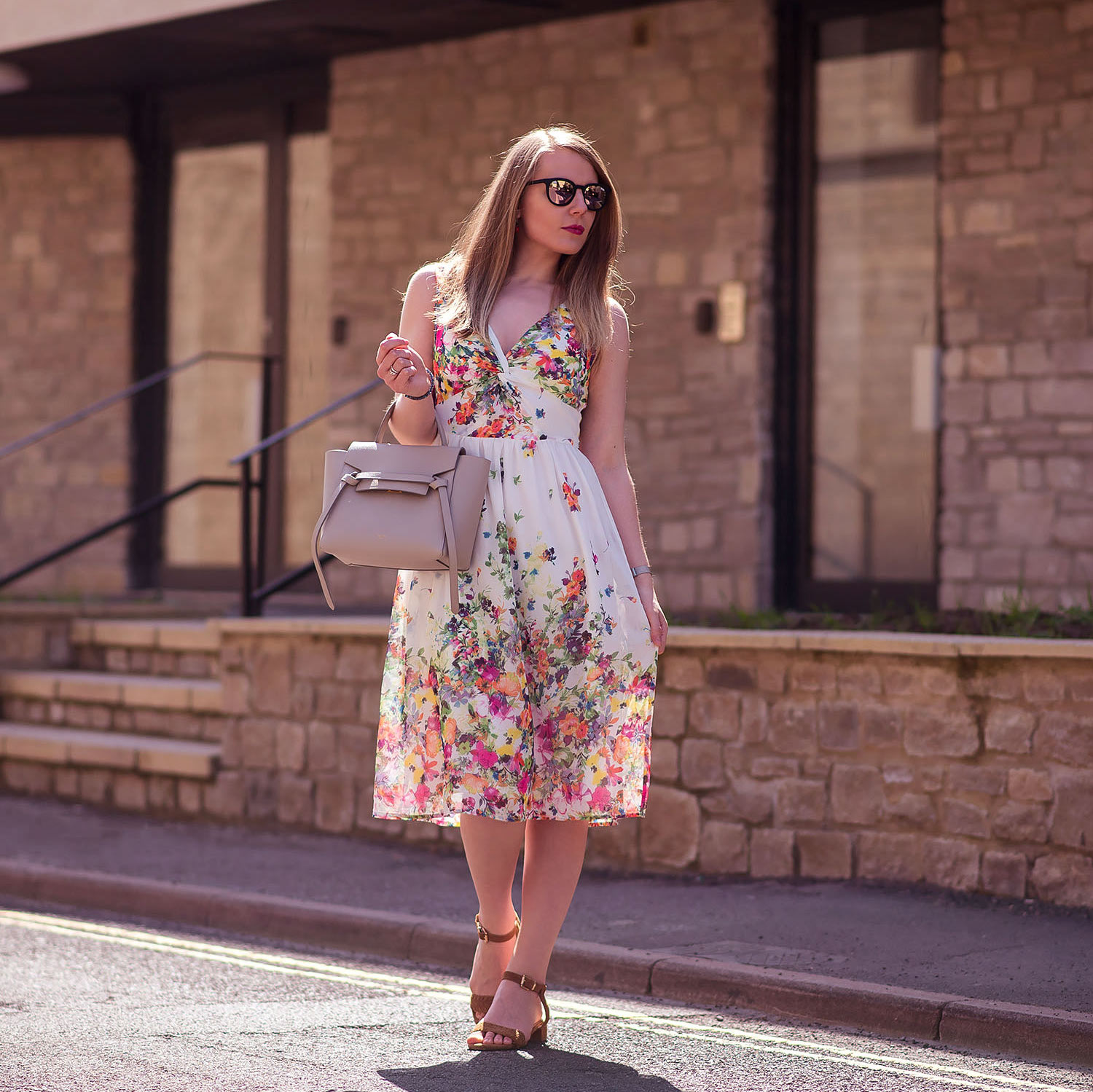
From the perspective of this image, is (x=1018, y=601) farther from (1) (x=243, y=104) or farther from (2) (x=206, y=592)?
(1) (x=243, y=104)

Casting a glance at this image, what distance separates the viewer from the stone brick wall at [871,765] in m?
6.15

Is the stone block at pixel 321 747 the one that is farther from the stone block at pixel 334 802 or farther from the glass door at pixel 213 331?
the glass door at pixel 213 331

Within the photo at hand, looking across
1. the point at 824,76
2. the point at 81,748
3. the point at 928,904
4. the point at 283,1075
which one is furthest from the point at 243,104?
the point at 283,1075

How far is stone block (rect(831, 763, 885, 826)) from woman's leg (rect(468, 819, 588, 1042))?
8.06 ft

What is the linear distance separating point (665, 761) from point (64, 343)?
7949mm

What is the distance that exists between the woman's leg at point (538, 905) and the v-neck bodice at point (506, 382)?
95 centimetres

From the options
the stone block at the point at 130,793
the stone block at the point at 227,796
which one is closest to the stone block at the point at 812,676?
the stone block at the point at 227,796

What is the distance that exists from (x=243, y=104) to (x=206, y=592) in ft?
11.6

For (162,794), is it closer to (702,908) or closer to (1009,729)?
(702,908)

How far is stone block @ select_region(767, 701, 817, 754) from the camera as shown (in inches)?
265

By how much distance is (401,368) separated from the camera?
406 cm

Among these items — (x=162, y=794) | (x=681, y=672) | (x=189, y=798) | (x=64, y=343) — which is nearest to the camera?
(x=681, y=672)

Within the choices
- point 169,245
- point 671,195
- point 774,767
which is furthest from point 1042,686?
point 169,245

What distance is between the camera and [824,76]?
10.2 meters
